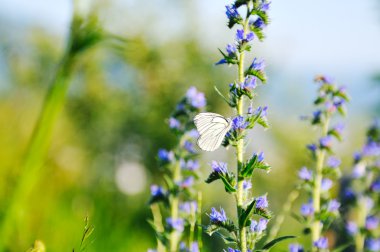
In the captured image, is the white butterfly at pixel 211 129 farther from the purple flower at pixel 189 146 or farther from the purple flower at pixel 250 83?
the purple flower at pixel 189 146

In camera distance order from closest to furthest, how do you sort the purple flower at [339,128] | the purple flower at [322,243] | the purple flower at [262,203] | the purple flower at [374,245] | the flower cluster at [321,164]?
the purple flower at [262,203], the purple flower at [322,243], the flower cluster at [321,164], the purple flower at [339,128], the purple flower at [374,245]

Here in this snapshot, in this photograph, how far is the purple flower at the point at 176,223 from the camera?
3019 millimetres

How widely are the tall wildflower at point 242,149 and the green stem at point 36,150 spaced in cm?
86

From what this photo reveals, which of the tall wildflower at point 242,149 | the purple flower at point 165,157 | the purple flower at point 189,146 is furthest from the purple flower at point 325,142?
the tall wildflower at point 242,149

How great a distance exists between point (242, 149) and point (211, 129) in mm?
149

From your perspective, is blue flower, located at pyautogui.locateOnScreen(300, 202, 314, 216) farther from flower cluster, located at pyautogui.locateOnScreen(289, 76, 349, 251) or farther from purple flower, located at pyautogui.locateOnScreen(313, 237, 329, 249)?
purple flower, located at pyautogui.locateOnScreen(313, 237, 329, 249)

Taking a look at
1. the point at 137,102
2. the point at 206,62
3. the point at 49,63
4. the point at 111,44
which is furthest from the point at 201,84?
the point at 111,44

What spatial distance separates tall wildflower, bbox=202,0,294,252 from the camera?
2.03 metres

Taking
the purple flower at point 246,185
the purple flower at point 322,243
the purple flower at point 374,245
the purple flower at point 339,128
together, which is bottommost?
the purple flower at point 322,243

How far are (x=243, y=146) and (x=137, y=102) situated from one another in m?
12.9

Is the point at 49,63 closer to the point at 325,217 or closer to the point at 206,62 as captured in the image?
→ the point at 206,62

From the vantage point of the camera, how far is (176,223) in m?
3.04

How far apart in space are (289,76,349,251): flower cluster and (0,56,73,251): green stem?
1351mm

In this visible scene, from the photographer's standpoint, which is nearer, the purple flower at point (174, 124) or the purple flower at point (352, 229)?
the purple flower at point (174, 124)
